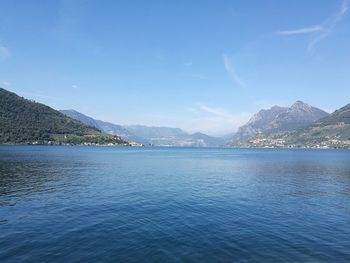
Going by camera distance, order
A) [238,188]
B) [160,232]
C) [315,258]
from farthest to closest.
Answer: [238,188], [160,232], [315,258]

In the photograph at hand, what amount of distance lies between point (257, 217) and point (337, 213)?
14.1 m

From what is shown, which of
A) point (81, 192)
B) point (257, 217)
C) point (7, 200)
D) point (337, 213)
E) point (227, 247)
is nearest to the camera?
point (227, 247)

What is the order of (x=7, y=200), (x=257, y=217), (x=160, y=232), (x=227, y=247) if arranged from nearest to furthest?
1. (x=227, y=247)
2. (x=160, y=232)
3. (x=257, y=217)
4. (x=7, y=200)

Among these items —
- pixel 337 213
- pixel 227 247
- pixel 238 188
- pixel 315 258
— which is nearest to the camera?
pixel 315 258

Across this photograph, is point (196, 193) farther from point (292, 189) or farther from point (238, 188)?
point (292, 189)

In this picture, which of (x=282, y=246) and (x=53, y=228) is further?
(x=53, y=228)

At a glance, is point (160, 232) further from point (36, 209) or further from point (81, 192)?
point (81, 192)

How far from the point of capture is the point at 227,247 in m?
30.0

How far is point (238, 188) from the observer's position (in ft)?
227

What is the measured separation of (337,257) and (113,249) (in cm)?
2126

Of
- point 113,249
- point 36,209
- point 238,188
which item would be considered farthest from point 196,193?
point 113,249

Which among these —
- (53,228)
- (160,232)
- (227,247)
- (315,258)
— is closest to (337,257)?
(315,258)

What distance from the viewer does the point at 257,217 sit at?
139 feet

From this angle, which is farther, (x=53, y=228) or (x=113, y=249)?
(x=53, y=228)
